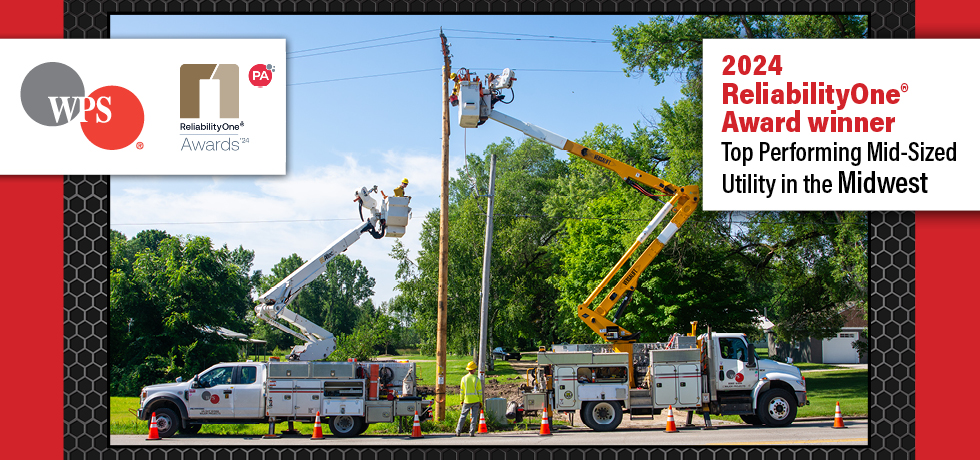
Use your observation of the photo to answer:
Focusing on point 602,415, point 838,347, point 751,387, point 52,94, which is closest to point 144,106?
point 52,94

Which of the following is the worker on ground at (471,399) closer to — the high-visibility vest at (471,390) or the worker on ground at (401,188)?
the high-visibility vest at (471,390)

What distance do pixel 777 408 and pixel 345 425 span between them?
10.4 m

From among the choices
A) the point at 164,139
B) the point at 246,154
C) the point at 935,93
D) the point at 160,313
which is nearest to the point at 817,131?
the point at 935,93

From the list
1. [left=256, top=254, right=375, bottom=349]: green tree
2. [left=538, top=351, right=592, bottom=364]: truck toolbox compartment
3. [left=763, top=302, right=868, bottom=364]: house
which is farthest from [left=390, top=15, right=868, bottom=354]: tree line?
[left=256, top=254, right=375, bottom=349]: green tree

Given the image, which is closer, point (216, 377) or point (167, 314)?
point (216, 377)

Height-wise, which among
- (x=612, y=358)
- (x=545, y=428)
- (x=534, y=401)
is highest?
(x=612, y=358)

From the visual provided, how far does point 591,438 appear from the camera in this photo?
15.4m

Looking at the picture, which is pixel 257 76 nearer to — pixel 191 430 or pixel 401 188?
pixel 401 188

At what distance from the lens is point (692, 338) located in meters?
18.2

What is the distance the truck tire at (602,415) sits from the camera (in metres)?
17.4

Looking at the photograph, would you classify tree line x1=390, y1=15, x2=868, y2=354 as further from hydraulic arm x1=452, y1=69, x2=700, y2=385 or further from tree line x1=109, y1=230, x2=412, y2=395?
tree line x1=109, y1=230, x2=412, y2=395

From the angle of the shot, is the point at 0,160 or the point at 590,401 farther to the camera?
the point at 590,401

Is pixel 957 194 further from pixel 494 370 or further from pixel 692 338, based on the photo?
pixel 494 370

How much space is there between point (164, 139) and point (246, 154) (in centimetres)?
138
